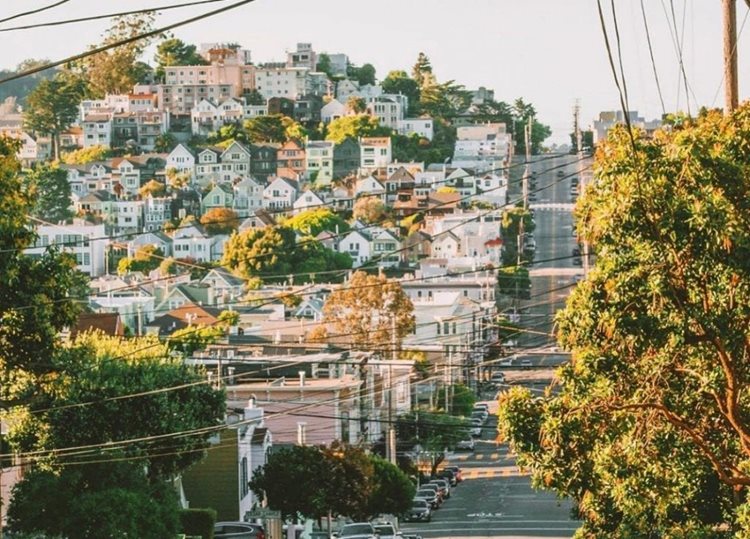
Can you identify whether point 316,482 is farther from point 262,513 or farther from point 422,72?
point 422,72

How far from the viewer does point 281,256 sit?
98.1 metres

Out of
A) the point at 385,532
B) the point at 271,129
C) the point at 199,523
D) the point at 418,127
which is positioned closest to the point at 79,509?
the point at 199,523

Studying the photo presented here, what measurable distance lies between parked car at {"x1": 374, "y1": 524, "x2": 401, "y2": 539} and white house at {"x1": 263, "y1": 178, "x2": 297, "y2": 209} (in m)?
99.0

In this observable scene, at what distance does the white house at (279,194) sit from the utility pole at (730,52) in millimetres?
115762

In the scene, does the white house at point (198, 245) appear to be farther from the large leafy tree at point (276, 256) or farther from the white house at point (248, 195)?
the white house at point (248, 195)

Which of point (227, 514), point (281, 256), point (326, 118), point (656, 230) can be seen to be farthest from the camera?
point (326, 118)

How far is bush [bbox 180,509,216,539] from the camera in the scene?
26.2m

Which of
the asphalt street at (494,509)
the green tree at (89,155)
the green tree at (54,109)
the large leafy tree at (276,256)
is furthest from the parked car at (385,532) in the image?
the green tree at (54,109)

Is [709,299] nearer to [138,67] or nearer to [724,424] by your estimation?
[724,424]

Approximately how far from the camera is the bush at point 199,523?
2620 centimetres

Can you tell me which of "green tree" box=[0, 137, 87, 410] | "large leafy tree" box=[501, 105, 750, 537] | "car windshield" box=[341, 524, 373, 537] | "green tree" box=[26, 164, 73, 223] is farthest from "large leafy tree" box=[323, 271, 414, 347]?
"green tree" box=[26, 164, 73, 223]

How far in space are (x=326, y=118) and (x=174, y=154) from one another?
17.0 meters

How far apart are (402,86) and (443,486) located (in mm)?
121117

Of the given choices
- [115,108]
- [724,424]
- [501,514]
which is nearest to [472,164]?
[115,108]
